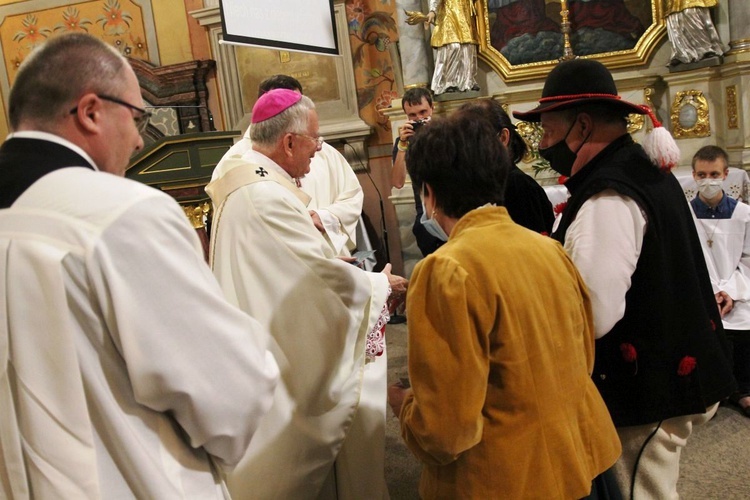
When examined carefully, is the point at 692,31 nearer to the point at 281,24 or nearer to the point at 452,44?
the point at 452,44

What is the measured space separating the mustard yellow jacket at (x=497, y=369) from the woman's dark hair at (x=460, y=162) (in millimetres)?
46

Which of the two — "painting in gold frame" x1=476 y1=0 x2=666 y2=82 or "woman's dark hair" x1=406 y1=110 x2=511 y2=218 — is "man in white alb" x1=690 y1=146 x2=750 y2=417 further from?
"woman's dark hair" x1=406 y1=110 x2=511 y2=218

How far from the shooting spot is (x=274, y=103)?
239 centimetres

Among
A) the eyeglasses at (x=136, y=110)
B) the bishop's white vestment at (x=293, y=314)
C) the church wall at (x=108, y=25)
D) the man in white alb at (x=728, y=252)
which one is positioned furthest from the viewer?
the church wall at (x=108, y=25)

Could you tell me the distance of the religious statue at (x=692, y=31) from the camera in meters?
5.34

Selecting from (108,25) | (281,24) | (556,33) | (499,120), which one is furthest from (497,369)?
(108,25)

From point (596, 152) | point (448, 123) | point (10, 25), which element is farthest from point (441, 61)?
point (10, 25)

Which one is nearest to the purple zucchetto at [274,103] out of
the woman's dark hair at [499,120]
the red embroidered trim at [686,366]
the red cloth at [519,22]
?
the woman's dark hair at [499,120]

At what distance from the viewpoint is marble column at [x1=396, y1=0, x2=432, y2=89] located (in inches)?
244

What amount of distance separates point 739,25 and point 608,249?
15.6 ft

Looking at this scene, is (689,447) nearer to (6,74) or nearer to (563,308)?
(563,308)

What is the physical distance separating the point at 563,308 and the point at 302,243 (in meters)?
1.04

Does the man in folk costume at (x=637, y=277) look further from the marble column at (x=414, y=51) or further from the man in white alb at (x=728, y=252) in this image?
the marble column at (x=414, y=51)

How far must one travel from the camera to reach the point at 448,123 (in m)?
1.44
